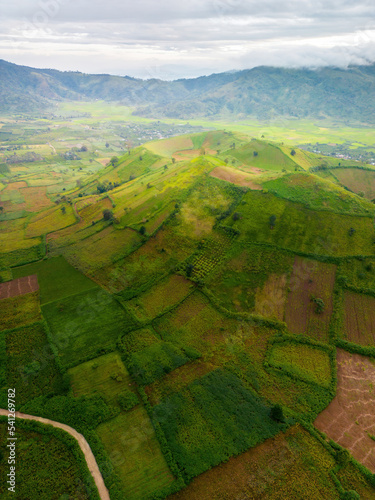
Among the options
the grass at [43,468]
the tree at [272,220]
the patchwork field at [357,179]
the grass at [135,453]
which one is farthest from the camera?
the patchwork field at [357,179]

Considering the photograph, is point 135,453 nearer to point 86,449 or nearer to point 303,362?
point 86,449

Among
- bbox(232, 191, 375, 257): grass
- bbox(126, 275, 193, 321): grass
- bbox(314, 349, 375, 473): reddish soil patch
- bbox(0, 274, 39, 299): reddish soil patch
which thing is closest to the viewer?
bbox(314, 349, 375, 473): reddish soil patch

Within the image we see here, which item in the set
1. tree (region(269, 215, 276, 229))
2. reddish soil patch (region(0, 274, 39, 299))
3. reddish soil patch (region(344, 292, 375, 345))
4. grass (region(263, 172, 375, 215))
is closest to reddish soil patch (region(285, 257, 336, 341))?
reddish soil patch (region(344, 292, 375, 345))

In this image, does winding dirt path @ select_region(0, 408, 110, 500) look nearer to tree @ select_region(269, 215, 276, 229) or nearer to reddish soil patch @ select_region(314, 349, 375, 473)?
reddish soil patch @ select_region(314, 349, 375, 473)

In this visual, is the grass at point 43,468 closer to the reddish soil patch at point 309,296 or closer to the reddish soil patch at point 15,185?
the reddish soil patch at point 309,296

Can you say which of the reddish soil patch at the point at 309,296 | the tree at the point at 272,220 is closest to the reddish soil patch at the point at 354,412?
the reddish soil patch at the point at 309,296

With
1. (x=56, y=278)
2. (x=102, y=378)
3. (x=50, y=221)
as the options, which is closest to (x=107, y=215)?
(x=50, y=221)

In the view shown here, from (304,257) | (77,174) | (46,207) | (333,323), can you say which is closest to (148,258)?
(304,257)
